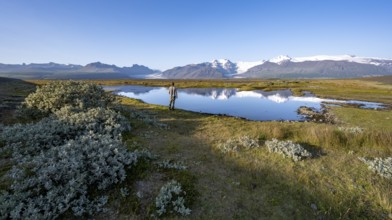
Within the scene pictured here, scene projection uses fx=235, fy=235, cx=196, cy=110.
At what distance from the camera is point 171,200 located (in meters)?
8.50

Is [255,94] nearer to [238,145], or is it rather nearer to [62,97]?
[62,97]

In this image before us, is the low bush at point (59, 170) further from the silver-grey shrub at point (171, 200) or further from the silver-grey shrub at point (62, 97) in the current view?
the silver-grey shrub at point (62, 97)

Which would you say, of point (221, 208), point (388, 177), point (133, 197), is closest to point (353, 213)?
point (388, 177)

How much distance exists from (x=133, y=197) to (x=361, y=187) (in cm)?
946

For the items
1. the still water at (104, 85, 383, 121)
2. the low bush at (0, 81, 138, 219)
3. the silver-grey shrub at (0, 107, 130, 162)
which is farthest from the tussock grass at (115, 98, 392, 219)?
the still water at (104, 85, 383, 121)

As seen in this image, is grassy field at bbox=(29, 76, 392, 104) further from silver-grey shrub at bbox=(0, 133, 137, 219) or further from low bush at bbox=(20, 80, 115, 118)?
silver-grey shrub at bbox=(0, 133, 137, 219)

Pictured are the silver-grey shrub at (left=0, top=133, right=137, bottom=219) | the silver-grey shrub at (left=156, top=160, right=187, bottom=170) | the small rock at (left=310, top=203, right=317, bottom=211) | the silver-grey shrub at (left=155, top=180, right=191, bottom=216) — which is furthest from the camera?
the silver-grey shrub at (left=156, top=160, right=187, bottom=170)

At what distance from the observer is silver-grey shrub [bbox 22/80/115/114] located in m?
19.6

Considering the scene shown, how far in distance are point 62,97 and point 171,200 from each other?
1627 centimetres

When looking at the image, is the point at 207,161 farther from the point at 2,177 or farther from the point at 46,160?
the point at 2,177

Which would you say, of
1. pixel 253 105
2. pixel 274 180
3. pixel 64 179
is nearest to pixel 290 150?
pixel 274 180

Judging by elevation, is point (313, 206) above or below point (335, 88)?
below

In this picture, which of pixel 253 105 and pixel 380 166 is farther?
pixel 253 105

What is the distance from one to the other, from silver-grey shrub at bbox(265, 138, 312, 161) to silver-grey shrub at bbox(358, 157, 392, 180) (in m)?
2.72
